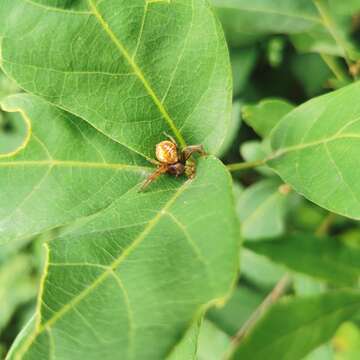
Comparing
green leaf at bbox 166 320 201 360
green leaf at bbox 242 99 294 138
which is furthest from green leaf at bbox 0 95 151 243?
green leaf at bbox 242 99 294 138

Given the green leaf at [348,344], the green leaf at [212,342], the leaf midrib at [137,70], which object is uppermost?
the leaf midrib at [137,70]

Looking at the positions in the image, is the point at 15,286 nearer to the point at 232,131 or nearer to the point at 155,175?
the point at 232,131

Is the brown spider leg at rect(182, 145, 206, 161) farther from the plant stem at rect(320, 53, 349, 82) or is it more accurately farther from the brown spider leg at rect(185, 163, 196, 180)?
the plant stem at rect(320, 53, 349, 82)

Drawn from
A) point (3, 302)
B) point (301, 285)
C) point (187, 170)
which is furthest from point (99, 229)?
point (3, 302)

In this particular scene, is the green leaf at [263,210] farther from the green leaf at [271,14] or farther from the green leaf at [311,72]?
the green leaf at [271,14]

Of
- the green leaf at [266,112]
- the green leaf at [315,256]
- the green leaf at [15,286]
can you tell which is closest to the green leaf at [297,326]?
the green leaf at [315,256]

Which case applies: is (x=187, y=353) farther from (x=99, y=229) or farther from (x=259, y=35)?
(x=259, y=35)
